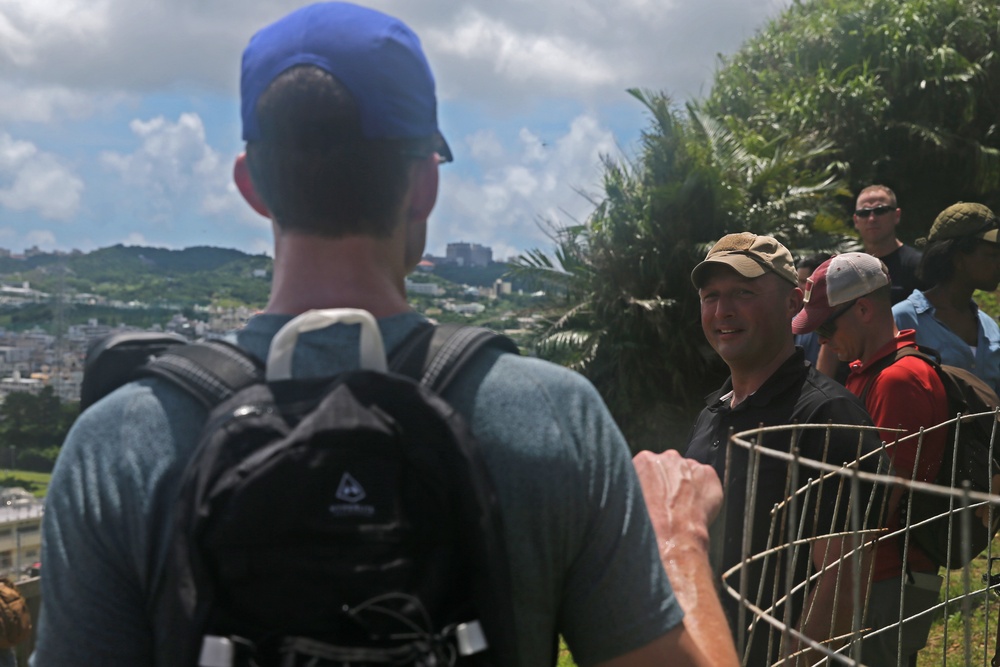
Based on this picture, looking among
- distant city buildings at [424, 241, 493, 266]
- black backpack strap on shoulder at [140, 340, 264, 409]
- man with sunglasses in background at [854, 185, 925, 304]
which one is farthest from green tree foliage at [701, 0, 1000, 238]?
black backpack strap on shoulder at [140, 340, 264, 409]

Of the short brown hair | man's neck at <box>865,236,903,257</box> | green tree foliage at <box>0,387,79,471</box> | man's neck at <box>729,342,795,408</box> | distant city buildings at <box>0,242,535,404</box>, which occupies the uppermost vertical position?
man's neck at <box>865,236,903,257</box>

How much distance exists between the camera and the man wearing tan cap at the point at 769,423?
9.14 ft

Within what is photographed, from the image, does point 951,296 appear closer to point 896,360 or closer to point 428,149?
point 896,360

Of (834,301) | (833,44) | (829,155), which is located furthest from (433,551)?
(833,44)

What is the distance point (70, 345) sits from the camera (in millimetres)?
19172

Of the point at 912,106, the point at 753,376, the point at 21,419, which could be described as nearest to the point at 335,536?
the point at 753,376

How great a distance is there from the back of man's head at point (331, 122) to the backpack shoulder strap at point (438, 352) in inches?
6.0

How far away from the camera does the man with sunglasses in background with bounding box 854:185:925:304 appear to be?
6.02 metres

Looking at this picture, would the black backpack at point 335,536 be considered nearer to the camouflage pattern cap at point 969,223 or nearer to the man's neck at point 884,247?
the camouflage pattern cap at point 969,223

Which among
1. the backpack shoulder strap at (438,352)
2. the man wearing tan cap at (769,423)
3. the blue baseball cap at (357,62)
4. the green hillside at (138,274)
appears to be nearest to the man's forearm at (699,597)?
the backpack shoulder strap at (438,352)

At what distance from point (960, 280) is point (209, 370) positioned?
4.27 meters

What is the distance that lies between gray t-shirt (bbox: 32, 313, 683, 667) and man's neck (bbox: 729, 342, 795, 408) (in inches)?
83.7

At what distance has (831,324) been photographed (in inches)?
152

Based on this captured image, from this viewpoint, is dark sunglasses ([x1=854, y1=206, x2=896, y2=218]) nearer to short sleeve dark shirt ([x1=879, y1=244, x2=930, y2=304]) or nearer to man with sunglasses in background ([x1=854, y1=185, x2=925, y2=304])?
man with sunglasses in background ([x1=854, y1=185, x2=925, y2=304])
